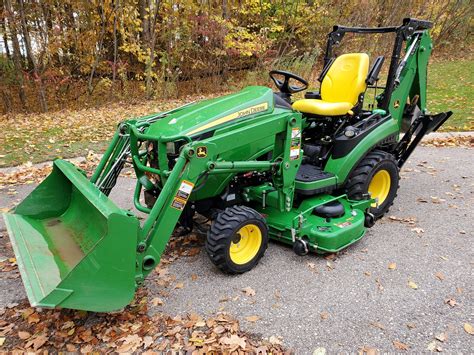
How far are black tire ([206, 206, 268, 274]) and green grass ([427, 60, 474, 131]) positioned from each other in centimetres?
660

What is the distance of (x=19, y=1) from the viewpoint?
1084 cm

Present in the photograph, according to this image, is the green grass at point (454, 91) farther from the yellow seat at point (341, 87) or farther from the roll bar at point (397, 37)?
the yellow seat at point (341, 87)

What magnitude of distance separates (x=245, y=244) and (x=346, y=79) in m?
2.27

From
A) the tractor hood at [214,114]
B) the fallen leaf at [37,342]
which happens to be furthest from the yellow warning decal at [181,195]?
the fallen leaf at [37,342]

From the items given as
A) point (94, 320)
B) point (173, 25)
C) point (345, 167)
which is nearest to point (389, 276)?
point (345, 167)

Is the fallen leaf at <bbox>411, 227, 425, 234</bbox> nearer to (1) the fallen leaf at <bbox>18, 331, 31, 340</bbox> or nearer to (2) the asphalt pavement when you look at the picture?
(2) the asphalt pavement

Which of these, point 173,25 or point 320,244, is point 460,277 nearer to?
point 320,244

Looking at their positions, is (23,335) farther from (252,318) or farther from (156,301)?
(252,318)

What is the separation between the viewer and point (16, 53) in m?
11.2

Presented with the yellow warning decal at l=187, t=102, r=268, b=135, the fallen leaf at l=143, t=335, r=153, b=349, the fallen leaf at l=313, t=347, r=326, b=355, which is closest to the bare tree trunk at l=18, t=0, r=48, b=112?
the yellow warning decal at l=187, t=102, r=268, b=135

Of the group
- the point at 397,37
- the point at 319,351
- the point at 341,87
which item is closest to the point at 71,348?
the point at 319,351

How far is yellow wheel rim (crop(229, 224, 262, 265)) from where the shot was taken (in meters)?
3.36

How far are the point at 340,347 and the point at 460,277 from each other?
54.2 inches

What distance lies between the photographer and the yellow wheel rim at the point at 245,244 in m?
3.36
